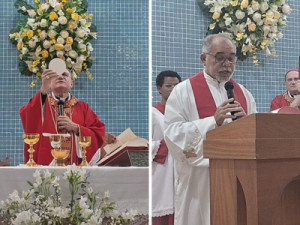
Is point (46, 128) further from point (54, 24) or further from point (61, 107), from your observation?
point (54, 24)

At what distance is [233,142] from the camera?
193cm

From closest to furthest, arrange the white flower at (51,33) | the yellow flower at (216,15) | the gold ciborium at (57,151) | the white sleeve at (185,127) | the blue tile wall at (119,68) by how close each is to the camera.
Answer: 1. the white sleeve at (185,127)
2. the yellow flower at (216,15)
3. the gold ciborium at (57,151)
4. the white flower at (51,33)
5. the blue tile wall at (119,68)

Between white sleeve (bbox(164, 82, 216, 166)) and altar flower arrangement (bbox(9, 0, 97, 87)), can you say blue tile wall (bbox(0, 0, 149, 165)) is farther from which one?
white sleeve (bbox(164, 82, 216, 166))

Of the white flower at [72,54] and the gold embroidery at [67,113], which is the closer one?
the gold embroidery at [67,113]

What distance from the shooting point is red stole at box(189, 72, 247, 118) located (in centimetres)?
281

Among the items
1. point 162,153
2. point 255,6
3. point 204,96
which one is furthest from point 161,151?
point 255,6

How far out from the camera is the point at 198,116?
2.80 meters

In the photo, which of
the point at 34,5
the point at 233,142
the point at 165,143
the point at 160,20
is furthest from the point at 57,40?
the point at 233,142

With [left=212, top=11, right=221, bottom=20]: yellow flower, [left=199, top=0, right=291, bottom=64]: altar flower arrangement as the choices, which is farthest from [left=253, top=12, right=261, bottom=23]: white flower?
[left=212, top=11, right=221, bottom=20]: yellow flower

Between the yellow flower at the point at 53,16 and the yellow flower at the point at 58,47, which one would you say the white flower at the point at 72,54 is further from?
the yellow flower at the point at 53,16

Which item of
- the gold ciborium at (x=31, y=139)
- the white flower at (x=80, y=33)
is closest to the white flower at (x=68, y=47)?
the white flower at (x=80, y=33)

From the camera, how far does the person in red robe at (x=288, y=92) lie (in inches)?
116

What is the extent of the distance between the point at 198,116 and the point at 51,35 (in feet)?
5.06

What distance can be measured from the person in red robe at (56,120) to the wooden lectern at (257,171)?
1855 millimetres
